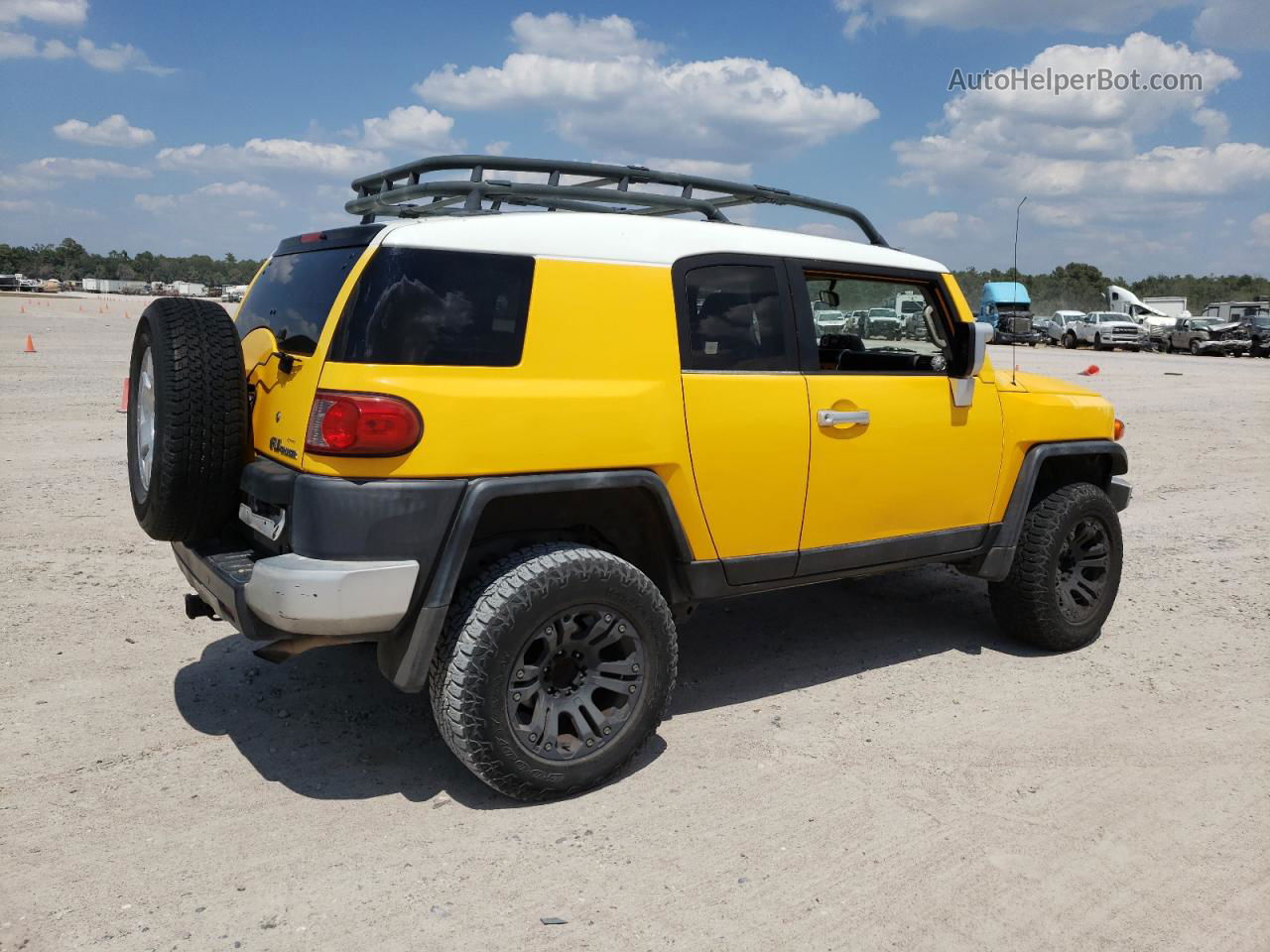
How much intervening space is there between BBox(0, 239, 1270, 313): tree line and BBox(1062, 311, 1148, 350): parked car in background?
4.56 meters

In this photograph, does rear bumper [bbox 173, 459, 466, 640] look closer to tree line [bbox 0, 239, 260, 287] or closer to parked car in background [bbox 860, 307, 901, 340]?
parked car in background [bbox 860, 307, 901, 340]

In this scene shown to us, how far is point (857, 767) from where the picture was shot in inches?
147

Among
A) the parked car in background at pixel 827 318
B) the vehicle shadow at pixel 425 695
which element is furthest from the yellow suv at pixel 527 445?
the vehicle shadow at pixel 425 695

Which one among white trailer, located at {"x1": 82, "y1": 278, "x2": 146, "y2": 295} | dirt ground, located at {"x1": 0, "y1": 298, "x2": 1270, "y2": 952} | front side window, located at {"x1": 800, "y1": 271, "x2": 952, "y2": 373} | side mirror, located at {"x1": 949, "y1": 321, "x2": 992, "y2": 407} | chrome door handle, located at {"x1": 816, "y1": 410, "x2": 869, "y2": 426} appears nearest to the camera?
dirt ground, located at {"x1": 0, "y1": 298, "x2": 1270, "y2": 952}

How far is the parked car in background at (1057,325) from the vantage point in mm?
41062

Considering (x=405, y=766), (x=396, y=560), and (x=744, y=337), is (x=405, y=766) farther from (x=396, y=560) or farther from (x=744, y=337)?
(x=744, y=337)

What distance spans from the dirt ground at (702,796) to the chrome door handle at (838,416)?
1.26 m

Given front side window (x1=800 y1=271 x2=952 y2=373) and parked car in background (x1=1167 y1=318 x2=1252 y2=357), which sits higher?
parked car in background (x1=1167 y1=318 x2=1252 y2=357)

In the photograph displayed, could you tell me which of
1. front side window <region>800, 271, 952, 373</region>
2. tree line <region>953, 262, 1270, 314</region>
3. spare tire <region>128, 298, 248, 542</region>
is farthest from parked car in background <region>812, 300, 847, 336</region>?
tree line <region>953, 262, 1270, 314</region>

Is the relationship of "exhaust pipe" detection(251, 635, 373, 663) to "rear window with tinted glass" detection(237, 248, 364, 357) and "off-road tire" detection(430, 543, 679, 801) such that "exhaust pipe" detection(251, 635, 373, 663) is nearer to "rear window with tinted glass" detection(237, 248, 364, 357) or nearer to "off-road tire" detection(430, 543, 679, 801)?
"off-road tire" detection(430, 543, 679, 801)

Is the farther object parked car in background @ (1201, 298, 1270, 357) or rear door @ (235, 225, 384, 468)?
parked car in background @ (1201, 298, 1270, 357)

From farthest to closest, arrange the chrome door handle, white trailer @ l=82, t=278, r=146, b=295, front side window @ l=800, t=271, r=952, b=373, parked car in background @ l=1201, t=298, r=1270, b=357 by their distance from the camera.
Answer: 1. white trailer @ l=82, t=278, r=146, b=295
2. parked car in background @ l=1201, t=298, r=1270, b=357
3. front side window @ l=800, t=271, r=952, b=373
4. the chrome door handle

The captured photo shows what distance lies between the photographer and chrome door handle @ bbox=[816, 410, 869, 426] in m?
3.97

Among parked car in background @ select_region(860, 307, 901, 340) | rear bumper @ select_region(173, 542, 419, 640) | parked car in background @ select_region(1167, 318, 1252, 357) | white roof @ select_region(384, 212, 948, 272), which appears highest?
parked car in background @ select_region(1167, 318, 1252, 357)
